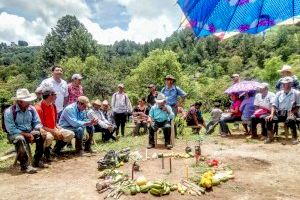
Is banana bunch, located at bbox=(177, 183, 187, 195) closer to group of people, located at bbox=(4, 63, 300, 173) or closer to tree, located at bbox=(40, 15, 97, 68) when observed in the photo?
group of people, located at bbox=(4, 63, 300, 173)

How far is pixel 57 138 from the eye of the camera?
31.6ft

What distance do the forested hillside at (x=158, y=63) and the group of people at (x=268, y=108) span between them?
7.69 ft

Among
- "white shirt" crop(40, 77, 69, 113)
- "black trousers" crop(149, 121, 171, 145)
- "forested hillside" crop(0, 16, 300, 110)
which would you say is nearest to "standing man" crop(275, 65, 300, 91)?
"forested hillside" crop(0, 16, 300, 110)

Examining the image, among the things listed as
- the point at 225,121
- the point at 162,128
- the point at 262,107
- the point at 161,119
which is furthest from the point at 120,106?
the point at 262,107

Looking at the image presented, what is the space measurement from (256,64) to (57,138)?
72.4 metres

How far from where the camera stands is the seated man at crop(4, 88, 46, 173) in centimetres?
852

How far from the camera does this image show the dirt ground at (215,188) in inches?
276

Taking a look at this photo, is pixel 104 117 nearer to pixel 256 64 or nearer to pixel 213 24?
pixel 213 24

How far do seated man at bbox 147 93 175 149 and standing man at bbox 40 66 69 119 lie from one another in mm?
2375

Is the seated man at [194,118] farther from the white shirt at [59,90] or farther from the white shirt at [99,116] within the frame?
the white shirt at [59,90]

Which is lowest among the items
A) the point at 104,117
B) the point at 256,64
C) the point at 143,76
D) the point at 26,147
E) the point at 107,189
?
the point at 107,189

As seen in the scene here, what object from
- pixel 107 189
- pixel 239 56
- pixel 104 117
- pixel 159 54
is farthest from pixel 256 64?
pixel 107 189

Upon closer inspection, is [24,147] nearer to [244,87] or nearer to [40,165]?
[40,165]

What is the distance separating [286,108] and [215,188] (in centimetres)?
475
